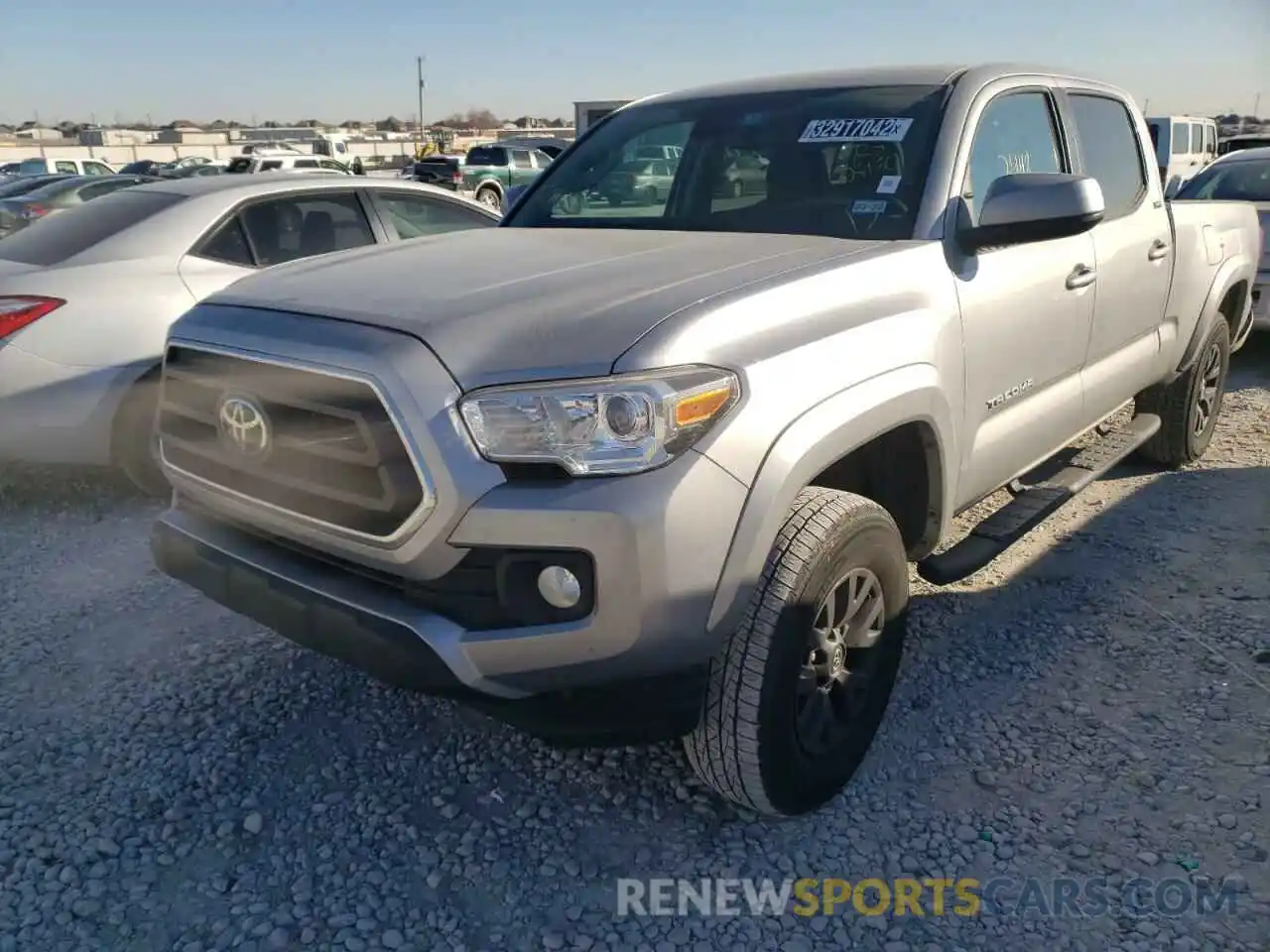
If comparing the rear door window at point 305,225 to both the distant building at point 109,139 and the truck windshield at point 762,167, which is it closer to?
the truck windshield at point 762,167

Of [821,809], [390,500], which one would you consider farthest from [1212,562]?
[390,500]

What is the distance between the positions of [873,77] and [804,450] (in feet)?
6.04

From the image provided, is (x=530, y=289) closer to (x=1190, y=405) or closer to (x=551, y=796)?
(x=551, y=796)

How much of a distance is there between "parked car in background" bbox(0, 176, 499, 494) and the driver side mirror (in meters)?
2.71

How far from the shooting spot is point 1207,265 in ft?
15.7

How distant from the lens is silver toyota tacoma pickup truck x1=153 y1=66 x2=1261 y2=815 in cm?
202

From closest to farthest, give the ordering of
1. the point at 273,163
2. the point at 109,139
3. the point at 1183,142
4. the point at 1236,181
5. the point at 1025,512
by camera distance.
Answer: the point at 1025,512
the point at 1236,181
the point at 1183,142
the point at 273,163
the point at 109,139

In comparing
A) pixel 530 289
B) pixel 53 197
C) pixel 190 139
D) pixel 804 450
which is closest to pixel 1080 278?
pixel 804 450

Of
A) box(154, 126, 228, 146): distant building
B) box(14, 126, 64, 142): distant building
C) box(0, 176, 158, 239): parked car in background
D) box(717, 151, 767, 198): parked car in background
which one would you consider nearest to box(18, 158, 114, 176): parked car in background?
box(0, 176, 158, 239): parked car in background

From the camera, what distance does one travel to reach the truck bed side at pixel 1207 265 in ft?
14.8

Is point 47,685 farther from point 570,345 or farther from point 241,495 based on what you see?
point 570,345

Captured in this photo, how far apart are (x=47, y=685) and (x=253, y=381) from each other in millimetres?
1651

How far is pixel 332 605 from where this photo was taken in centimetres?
223

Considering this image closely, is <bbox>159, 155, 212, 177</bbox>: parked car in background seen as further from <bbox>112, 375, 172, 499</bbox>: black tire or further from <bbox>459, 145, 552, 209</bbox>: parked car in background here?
<bbox>112, 375, 172, 499</bbox>: black tire
